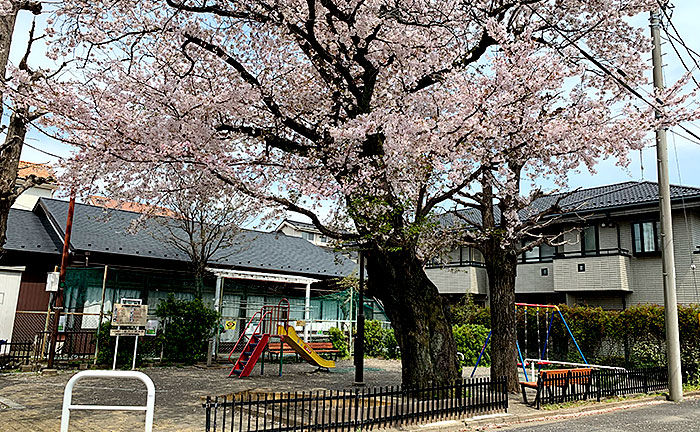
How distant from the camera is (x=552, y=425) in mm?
9133

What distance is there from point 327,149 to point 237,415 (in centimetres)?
514

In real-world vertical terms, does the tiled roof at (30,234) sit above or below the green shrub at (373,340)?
above

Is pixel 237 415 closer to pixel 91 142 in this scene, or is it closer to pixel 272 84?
pixel 91 142

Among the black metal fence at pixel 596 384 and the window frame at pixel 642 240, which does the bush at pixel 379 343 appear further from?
the window frame at pixel 642 240

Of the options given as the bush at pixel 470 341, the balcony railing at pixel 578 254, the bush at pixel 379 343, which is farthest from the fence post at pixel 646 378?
the bush at pixel 379 343

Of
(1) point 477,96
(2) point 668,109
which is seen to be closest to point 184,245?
(1) point 477,96

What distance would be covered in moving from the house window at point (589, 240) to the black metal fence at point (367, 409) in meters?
15.0

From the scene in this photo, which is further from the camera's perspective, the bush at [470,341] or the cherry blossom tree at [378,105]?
the bush at [470,341]

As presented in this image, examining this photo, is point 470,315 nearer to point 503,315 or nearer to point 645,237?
point 645,237

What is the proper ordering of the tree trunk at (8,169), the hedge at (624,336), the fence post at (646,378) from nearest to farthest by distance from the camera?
1. the tree trunk at (8,169)
2. the fence post at (646,378)
3. the hedge at (624,336)

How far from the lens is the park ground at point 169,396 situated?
8.20 meters

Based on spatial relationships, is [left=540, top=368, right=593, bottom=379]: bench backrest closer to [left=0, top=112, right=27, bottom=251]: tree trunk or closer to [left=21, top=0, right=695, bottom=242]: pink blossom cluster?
[left=21, top=0, right=695, bottom=242]: pink blossom cluster

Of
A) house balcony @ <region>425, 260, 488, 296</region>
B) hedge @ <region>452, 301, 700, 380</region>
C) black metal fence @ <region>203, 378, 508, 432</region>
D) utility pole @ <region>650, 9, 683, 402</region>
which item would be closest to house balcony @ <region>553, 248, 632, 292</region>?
hedge @ <region>452, 301, 700, 380</region>

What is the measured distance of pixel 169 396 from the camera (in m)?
10.8
